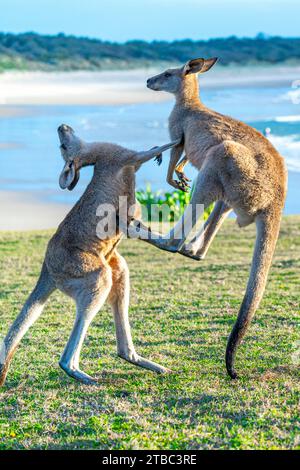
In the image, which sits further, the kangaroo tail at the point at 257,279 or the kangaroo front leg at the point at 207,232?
the kangaroo front leg at the point at 207,232

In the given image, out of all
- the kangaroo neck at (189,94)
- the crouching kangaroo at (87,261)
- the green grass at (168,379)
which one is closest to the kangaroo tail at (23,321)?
the crouching kangaroo at (87,261)

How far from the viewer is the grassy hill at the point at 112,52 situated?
48688 millimetres

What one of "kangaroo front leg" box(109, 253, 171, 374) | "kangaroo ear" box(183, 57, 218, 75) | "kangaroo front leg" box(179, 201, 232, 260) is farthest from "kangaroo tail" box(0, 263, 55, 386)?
"kangaroo ear" box(183, 57, 218, 75)

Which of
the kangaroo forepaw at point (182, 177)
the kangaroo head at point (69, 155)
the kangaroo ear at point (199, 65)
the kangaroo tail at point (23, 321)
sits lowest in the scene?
the kangaroo tail at point (23, 321)

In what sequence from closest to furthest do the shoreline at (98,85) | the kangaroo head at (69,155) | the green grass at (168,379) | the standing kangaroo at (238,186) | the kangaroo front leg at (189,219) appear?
the green grass at (168,379) → the standing kangaroo at (238,186) → the kangaroo front leg at (189,219) → the kangaroo head at (69,155) → the shoreline at (98,85)

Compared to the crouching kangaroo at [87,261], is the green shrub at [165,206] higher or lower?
lower

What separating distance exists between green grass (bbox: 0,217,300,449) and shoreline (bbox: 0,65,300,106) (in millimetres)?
25893

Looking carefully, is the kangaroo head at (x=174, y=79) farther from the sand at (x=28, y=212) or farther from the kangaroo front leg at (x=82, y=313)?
the sand at (x=28, y=212)

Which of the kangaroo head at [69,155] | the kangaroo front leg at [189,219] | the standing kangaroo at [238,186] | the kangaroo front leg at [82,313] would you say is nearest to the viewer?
the kangaroo front leg at [82,313]

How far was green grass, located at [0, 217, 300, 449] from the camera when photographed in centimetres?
445

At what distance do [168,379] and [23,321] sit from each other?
95 centimetres

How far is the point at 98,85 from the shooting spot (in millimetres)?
49094

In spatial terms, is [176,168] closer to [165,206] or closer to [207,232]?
[207,232]

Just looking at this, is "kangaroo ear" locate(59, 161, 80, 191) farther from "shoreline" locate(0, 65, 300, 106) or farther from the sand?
"shoreline" locate(0, 65, 300, 106)
